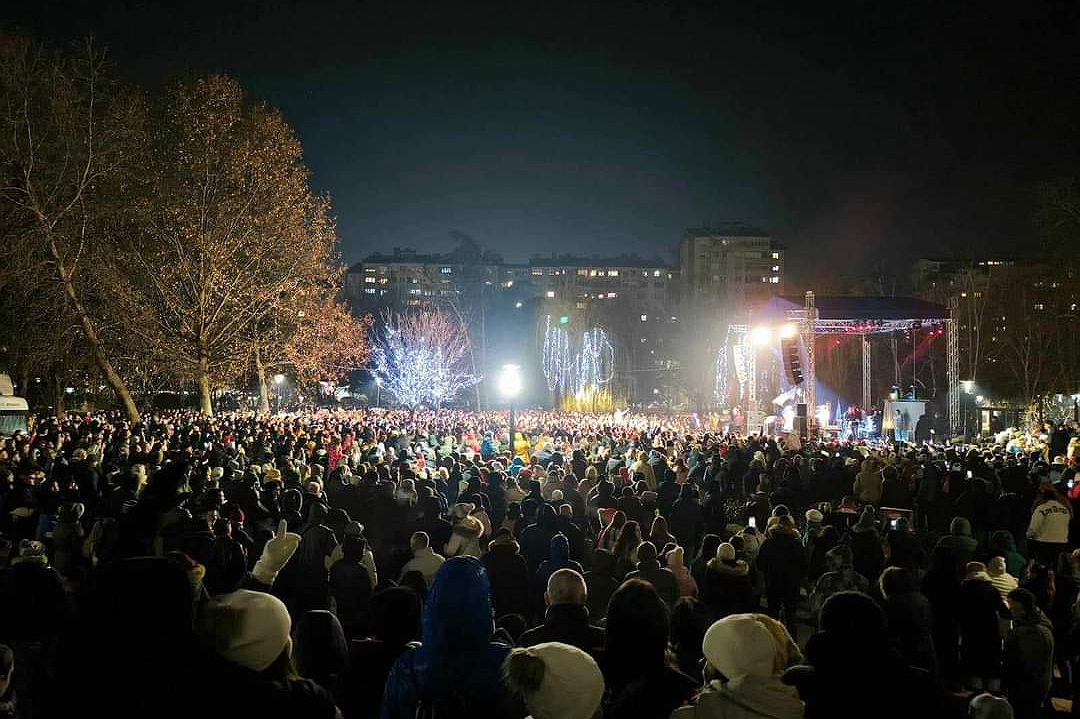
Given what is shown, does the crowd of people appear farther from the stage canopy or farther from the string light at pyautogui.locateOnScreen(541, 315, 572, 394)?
the string light at pyautogui.locateOnScreen(541, 315, 572, 394)

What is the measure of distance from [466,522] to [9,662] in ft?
12.3

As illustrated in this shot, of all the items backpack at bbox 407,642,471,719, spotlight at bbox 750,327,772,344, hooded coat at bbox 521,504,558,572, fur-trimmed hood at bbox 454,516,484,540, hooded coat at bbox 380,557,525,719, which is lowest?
hooded coat at bbox 521,504,558,572

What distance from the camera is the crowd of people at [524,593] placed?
2396mm

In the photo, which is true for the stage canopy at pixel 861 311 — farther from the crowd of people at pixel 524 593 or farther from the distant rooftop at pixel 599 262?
the distant rooftop at pixel 599 262

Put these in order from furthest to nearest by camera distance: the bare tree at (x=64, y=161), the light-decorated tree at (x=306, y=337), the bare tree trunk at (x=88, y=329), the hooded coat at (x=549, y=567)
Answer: the light-decorated tree at (x=306, y=337), the bare tree trunk at (x=88, y=329), the bare tree at (x=64, y=161), the hooded coat at (x=549, y=567)

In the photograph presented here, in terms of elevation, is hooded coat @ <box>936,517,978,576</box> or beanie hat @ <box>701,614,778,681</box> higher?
beanie hat @ <box>701,614,778,681</box>

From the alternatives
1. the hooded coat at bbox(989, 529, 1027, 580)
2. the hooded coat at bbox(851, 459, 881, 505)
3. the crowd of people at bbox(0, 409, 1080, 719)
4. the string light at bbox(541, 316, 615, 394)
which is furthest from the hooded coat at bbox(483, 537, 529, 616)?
the string light at bbox(541, 316, 615, 394)

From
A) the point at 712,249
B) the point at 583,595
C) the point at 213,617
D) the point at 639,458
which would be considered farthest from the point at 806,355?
the point at 712,249

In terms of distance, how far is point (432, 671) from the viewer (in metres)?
2.76

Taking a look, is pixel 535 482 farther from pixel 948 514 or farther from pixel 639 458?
pixel 948 514

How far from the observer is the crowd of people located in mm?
2396

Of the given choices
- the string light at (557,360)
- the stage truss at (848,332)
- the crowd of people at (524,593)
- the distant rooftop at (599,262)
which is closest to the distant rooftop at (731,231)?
the distant rooftop at (599,262)

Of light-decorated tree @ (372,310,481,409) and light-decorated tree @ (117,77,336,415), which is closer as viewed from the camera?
light-decorated tree @ (117,77,336,415)

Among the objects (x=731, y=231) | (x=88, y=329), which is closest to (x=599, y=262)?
(x=731, y=231)
